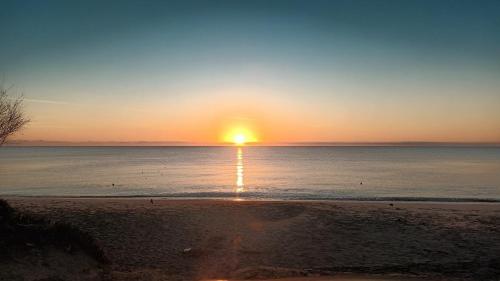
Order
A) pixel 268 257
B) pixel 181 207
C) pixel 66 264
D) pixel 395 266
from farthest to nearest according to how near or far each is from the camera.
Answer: pixel 181 207
pixel 268 257
pixel 395 266
pixel 66 264

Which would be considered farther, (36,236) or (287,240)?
(287,240)

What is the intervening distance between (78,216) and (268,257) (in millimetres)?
10390

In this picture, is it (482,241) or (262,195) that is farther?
(262,195)

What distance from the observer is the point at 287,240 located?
688 inches

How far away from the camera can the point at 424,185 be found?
160 feet

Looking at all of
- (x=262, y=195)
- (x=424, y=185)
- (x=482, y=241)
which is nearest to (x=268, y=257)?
(x=482, y=241)

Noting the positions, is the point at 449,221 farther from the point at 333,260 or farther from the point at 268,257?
the point at 268,257

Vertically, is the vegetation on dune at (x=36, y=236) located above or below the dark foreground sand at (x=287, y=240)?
above

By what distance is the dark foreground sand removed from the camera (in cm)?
1411

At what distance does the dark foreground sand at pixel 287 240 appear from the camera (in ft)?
46.3

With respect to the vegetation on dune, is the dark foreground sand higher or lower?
lower

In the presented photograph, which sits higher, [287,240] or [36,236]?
[36,236]

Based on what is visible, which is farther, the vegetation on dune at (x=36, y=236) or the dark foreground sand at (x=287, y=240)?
the dark foreground sand at (x=287, y=240)

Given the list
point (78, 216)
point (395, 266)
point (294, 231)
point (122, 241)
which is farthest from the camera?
point (78, 216)
